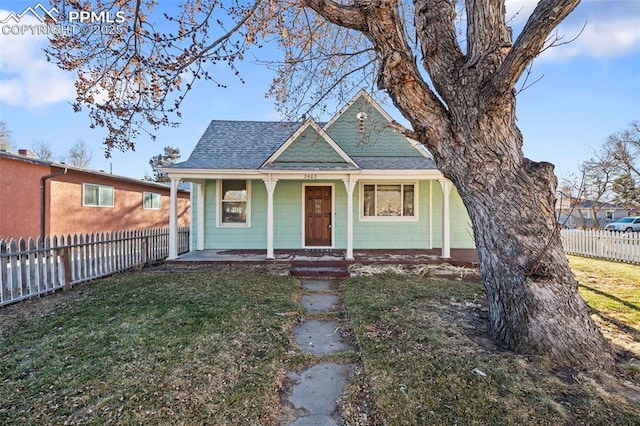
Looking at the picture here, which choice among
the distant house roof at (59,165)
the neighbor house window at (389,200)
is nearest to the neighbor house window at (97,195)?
the distant house roof at (59,165)

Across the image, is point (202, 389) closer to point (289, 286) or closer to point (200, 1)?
point (289, 286)

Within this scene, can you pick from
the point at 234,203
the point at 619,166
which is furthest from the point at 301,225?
the point at 619,166

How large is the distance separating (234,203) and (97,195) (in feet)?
28.2

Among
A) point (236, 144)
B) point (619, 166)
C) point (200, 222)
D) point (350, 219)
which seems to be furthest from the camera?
point (619, 166)

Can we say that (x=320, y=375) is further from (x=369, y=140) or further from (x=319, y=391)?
(x=369, y=140)

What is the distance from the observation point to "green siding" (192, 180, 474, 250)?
10641mm

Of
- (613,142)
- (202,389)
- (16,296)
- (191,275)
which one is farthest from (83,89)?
(613,142)

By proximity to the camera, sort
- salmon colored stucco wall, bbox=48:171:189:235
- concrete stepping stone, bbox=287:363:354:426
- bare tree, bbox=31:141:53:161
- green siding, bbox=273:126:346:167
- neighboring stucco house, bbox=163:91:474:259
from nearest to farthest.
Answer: concrete stepping stone, bbox=287:363:354:426
green siding, bbox=273:126:346:167
neighboring stucco house, bbox=163:91:474:259
salmon colored stucco wall, bbox=48:171:189:235
bare tree, bbox=31:141:53:161

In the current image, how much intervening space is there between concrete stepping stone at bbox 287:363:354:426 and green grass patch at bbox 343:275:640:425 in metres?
0.16

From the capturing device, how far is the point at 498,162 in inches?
135

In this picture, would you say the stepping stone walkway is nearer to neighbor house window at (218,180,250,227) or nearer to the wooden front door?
the wooden front door

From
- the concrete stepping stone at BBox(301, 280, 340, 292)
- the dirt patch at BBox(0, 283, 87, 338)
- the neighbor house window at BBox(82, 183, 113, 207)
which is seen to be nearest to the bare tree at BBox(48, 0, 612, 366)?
the concrete stepping stone at BBox(301, 280, 340, 292)

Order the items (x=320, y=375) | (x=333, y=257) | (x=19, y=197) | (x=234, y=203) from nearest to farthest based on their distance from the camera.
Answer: (x=320, y=375) → (x=333, y=257) → (x=234, y=203) → (x=19, y=197)

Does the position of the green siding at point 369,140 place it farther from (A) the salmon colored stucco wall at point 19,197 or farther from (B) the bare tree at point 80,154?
(B) the bare tree at point 80,154
